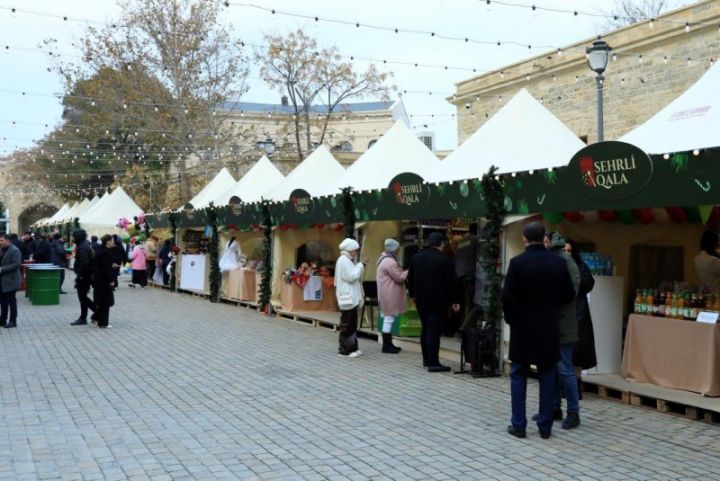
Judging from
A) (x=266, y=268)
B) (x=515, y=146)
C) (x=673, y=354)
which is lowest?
(x=673, y=354)

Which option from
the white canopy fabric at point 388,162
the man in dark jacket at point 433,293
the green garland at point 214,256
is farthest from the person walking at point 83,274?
the man in dark jacket at point 433,293

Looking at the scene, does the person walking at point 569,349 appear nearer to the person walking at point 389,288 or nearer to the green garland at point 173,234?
the person walking at point 389,288

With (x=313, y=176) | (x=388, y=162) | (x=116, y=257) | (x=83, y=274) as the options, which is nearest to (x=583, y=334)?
(x=388, y=162)

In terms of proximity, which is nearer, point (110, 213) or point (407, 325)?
point (407, 325)

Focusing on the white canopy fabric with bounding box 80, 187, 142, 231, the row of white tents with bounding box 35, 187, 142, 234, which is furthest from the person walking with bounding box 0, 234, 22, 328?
the white canopy fabric with bounding box 80, 187, 142, 231

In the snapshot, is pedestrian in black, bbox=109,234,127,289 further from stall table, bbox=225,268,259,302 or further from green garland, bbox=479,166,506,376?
green garland, bbox=479,166,506,376

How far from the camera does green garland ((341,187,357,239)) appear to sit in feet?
43.2

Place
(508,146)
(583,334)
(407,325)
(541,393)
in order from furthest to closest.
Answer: (407,325), (508,146), (583,334), (541,393)

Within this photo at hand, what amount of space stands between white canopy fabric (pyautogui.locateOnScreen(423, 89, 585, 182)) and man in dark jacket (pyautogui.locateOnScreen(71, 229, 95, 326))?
268 inches

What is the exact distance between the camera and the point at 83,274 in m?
14.4

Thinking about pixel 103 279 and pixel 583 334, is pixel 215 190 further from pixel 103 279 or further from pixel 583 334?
pixel 583 334

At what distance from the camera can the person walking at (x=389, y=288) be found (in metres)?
10.9

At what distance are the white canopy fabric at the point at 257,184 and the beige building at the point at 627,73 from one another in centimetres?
733

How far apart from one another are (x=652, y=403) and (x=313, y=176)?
10346 millimetres
